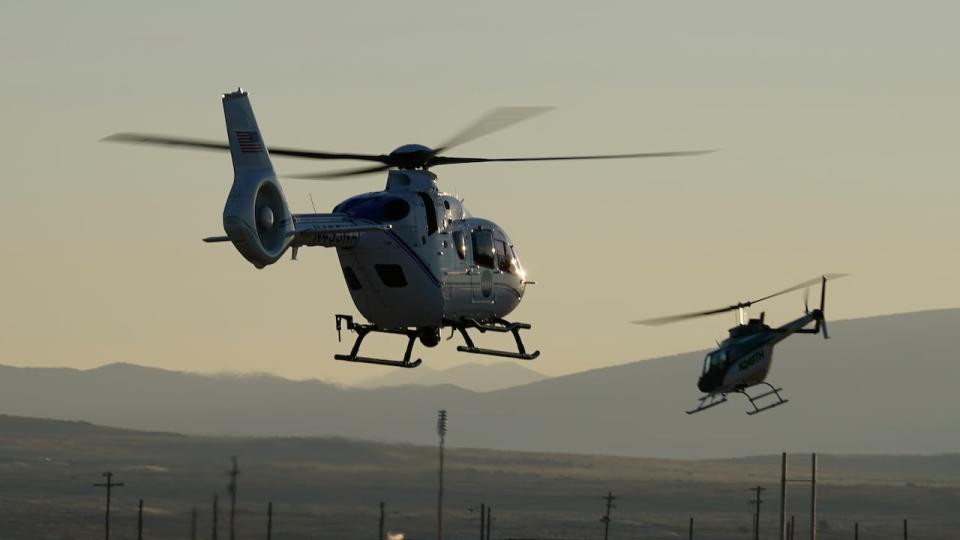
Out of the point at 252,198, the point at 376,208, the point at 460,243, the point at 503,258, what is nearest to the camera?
the point at 252,198

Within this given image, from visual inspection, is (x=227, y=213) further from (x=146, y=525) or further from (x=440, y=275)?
(x=146, y=525)

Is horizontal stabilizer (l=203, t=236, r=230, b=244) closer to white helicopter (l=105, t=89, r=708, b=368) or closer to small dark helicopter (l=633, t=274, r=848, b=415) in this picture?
white helicopter (l=105, t=89, r=708, b=368)

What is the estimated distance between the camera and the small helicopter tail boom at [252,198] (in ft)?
200

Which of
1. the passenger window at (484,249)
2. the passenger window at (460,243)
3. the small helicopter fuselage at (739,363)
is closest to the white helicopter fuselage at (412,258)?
the passenger window at (460,243)

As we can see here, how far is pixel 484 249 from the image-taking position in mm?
75438

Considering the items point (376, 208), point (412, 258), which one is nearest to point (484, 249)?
point (412, 258)

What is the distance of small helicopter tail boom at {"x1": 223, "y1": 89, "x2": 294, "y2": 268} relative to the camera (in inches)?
2397

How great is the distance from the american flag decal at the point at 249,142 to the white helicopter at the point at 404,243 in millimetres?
26

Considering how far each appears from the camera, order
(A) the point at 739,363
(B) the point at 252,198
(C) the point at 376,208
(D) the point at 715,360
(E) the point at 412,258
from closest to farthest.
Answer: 1. (B) the point at 252,198
2. (C) the point at 376,208
3. (E) the point at 412,258
4. (A) the point at 739,363
5. (D) the point at 715,360

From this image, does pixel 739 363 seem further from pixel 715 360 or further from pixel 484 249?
pixel 484 249

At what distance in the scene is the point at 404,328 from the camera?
71.9 m

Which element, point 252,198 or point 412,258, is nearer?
point 252,198

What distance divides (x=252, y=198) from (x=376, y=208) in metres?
9.11

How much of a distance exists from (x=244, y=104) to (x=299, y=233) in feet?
14.1
